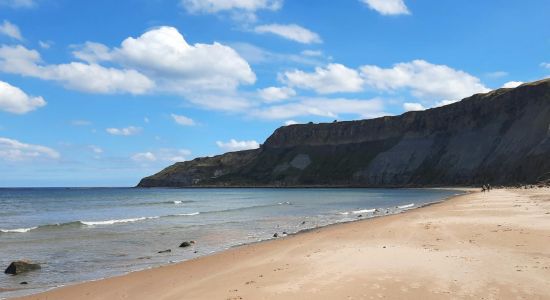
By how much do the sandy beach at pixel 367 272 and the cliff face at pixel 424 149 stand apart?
7637 cm

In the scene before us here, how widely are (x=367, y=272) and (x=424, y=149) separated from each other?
132m

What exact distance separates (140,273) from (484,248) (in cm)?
1000

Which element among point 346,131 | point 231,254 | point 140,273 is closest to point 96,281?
point 140,273

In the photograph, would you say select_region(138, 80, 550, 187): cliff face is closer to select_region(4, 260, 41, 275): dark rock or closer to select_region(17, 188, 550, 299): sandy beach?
select_region(17, 188, 550, 299): sandy beach

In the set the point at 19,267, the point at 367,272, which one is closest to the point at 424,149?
the point at 19,267

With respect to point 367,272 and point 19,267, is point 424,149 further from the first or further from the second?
point 367,272

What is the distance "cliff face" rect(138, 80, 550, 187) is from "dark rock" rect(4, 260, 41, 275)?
275 feet

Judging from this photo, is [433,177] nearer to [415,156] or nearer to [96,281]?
[415,156]

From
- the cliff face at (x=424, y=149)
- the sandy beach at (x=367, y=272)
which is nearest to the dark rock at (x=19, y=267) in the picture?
the sandy beach at (x=367, y=272)

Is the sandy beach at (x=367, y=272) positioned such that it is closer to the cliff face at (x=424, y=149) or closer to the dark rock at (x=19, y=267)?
the dark rock at (x=19, y=267)

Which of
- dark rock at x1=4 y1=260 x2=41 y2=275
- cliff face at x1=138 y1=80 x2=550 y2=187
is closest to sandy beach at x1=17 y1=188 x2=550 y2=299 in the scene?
dark rock at x1=4 y1=260 x2=41 y2=275

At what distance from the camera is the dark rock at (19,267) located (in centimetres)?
1527

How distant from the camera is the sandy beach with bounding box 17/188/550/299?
927 centimetres

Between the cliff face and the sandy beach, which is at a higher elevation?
the cliff face
